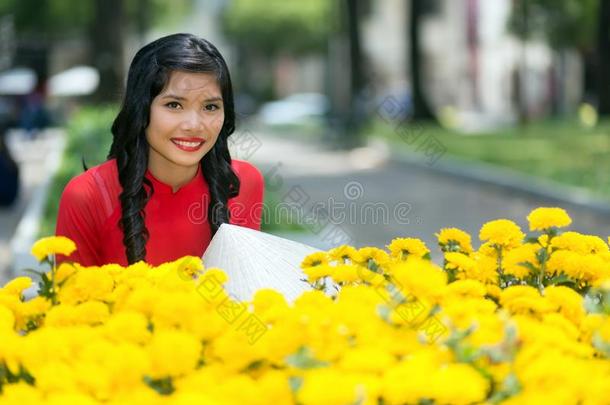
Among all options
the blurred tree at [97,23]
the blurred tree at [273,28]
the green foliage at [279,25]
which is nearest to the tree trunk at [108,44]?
the blurred tree at [97,23]

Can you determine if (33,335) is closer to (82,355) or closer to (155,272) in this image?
(82,355)

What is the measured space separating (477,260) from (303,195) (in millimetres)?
16889

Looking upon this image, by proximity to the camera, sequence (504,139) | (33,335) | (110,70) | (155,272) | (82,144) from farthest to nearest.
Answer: (504,139) → (110,70) → (82,144) → (155,272) → (33,335)

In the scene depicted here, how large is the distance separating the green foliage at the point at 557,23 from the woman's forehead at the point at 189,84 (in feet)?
152

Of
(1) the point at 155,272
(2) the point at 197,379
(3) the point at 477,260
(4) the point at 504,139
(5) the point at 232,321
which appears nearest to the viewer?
(2) the point at 197,379

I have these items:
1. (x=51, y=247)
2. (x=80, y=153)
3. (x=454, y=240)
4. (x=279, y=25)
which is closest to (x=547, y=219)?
(x=454, y=240)

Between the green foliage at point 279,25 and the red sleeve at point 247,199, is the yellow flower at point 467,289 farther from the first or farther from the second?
the green foliage at point 279,25

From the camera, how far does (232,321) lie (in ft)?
8.46

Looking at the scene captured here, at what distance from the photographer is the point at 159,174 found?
3.99m

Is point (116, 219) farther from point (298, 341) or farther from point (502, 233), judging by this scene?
point (298, 341)

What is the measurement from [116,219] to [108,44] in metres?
27.7

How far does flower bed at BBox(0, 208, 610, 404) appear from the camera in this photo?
2.15 meters

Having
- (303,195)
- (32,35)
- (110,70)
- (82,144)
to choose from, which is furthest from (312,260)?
(32,35)

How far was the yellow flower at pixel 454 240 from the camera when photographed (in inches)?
133
